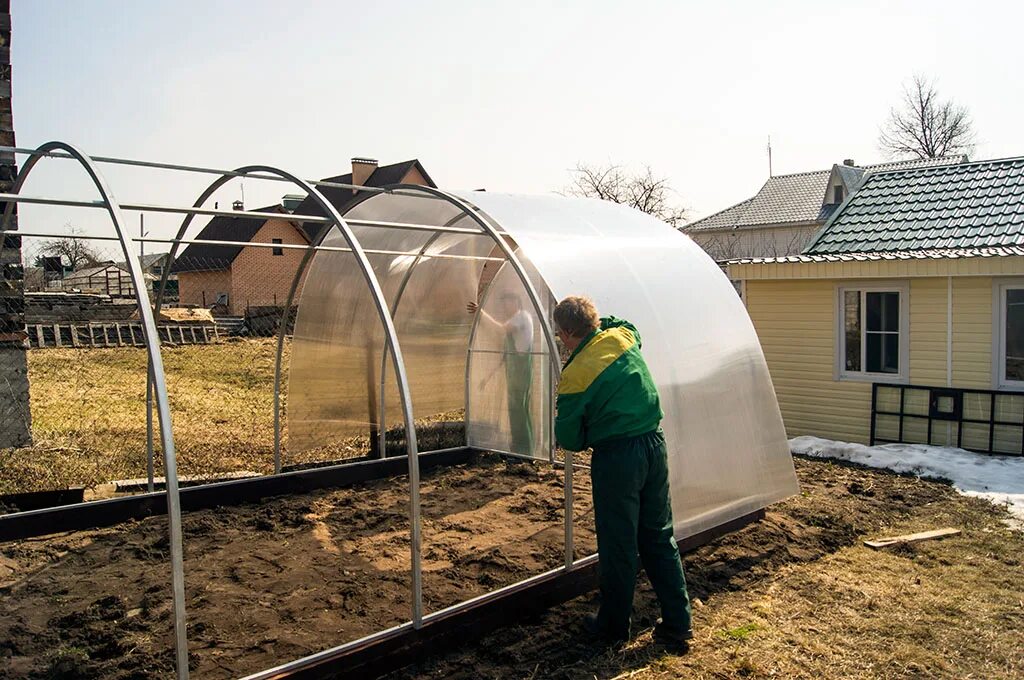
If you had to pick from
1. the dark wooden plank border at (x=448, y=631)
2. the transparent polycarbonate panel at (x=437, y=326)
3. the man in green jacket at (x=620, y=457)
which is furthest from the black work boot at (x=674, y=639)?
the transparent polycarbonate panel at (x=437, y=326)

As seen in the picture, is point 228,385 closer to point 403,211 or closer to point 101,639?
point 403,211

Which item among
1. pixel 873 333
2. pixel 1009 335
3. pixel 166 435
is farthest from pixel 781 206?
pixel 166 435

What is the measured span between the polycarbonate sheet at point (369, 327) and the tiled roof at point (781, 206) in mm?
25121

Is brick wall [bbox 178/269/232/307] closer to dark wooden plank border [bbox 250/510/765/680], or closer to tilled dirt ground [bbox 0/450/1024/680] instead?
tilled dirt ground [bbox 0/450/1024/680]

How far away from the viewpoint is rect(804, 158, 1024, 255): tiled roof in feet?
31.3

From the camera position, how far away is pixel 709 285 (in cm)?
630

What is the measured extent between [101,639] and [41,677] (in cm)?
41

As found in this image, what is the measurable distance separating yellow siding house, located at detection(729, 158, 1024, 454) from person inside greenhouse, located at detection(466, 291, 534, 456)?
341 centimetres

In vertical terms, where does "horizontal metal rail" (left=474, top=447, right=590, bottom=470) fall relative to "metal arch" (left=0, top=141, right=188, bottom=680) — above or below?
below

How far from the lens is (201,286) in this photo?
28.8m

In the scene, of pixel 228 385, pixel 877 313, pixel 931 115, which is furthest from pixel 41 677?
pixel 931 115

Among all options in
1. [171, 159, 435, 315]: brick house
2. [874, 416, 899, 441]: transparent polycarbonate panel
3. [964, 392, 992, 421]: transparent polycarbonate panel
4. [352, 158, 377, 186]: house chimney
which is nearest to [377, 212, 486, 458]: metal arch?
[874, 416, 899, 441]: transparent polycarbonate panel

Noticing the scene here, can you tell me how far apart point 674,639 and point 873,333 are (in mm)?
6577

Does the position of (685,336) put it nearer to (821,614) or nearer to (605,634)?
(821,614)
